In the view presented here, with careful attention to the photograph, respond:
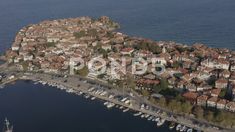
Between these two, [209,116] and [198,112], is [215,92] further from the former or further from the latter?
[209,116]

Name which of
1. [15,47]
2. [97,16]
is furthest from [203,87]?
[97,16]

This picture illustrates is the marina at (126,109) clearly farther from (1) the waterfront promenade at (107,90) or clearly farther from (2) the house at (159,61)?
(2) the house at (159,61)

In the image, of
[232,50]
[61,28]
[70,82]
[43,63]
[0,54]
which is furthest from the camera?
[61,28]

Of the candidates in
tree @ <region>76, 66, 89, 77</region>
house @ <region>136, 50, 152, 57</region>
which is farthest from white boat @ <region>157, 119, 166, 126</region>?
house @ <region>136, 50, 152, 57</region>

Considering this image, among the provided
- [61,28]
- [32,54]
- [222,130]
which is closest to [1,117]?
[32,54]

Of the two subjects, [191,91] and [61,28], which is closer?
[191,91]

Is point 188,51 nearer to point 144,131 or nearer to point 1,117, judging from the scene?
point 144,131
